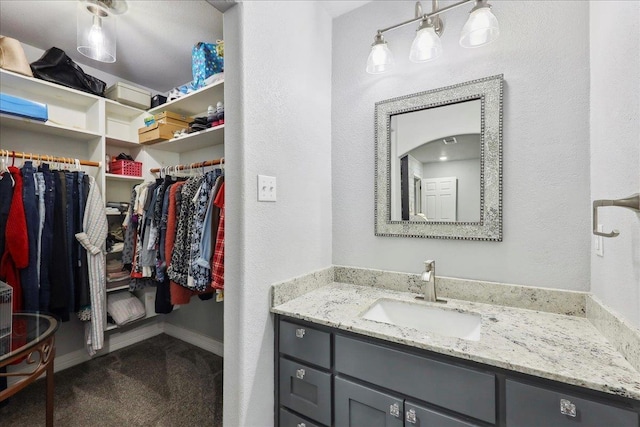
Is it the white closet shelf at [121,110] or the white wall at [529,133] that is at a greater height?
the white closet shelf at [121,110]

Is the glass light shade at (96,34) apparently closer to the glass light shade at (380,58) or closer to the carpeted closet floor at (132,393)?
the glass light shade at (380,58)

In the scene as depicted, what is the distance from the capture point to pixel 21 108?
5.68ft

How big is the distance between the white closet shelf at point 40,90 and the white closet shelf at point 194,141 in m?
0.56

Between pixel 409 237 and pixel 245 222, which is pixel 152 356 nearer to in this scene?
pixel 245 222

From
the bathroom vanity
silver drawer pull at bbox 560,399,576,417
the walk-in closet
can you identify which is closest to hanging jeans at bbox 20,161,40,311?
the walk-in closet

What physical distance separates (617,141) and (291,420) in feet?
5.39

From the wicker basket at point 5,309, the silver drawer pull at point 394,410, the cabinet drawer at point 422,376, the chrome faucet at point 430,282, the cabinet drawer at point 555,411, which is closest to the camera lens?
the cabinet drawer at point 555,411

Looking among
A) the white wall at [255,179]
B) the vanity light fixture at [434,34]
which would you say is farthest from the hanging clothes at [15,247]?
the vanity light fixture at [434,34]

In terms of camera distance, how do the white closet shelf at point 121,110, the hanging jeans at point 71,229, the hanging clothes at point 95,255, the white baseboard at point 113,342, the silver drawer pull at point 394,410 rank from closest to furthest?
the silver drawer pull at point 394,410
the hanging jeans at point 71,229
the hanging clothes at point 95,255
the white baseboard at point 113,342
the white closet shelf at point 121,110

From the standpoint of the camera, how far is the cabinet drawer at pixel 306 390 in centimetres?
112

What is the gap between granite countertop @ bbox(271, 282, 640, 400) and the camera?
73 centimetres

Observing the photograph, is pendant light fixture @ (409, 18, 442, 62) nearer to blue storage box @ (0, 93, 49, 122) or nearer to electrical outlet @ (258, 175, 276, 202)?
electrical outlet @ (258, 175, 276, 202)

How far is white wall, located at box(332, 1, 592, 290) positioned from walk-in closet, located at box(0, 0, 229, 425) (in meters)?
1.20

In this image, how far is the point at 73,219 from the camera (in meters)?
1.95
